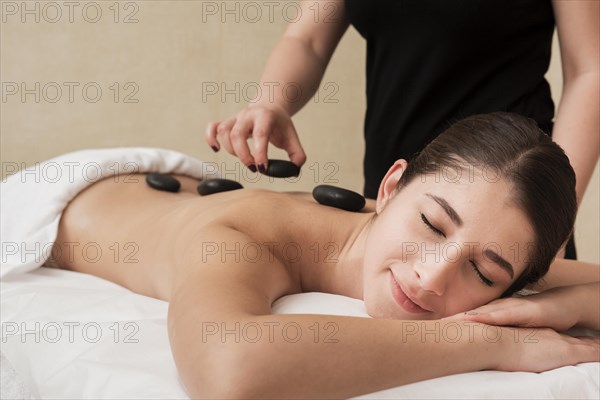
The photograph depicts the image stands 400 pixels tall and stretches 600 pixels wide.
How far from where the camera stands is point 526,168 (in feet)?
3.50

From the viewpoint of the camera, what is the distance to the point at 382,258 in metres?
1.09

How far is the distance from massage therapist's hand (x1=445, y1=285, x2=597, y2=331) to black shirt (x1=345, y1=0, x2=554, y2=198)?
505 millimetres

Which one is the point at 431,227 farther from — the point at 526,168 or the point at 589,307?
the point at 589,307

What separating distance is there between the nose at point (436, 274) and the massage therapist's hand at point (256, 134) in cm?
42

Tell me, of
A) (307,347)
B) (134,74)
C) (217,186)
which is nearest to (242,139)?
(217,186)

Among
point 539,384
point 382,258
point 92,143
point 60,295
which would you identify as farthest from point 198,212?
point 92,143

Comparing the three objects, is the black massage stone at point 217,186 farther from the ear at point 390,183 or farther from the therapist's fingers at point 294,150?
the ear at point 390,183

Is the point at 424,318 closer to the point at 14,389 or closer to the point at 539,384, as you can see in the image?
the point at 539,384

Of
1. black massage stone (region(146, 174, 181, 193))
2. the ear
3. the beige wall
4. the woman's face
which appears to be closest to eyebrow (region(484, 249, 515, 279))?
the woman's face

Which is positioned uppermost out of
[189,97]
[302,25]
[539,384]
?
[302,25]

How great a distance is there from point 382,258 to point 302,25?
0.78 meters

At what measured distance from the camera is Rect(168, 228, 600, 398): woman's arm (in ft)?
2.71

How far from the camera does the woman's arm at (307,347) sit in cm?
83

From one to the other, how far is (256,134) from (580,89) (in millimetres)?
601
